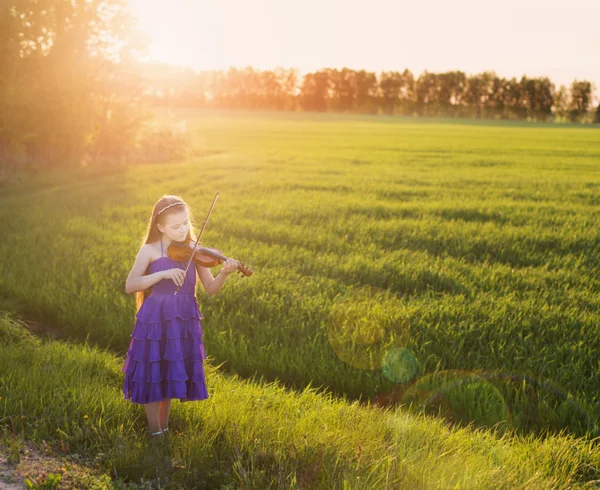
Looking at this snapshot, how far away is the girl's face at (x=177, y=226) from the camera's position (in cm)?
356

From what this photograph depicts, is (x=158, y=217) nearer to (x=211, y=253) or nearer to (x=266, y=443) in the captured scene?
(x=211, y=253)

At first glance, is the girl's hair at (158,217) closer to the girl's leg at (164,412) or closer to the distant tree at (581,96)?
the girl's leg at (164,412)

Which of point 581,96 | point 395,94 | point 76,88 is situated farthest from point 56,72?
point 581,96

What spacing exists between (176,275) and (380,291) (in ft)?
12.5

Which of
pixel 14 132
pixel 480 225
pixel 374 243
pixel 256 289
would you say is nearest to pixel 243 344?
pixel 256 289

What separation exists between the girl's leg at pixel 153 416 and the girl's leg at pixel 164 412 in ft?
0.17

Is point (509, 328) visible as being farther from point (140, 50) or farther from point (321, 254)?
point (140, 50)

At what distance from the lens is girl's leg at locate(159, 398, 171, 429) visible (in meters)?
3.62

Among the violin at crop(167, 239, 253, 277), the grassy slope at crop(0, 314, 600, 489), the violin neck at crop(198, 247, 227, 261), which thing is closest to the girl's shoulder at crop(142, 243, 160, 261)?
the violin at crop(167, 239, 253, 277)

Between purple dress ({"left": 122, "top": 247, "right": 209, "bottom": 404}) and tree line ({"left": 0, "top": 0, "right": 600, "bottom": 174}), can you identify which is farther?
tree line ({"left": 0, "top": 0, "right": 600, "bottom": 174})

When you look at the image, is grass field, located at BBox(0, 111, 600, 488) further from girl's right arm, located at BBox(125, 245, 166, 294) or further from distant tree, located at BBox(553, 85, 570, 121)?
distant tree, located at BBox(553, 85, 570, 121)

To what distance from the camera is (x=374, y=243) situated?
894 centimetres

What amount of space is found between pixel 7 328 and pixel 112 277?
2.10 m

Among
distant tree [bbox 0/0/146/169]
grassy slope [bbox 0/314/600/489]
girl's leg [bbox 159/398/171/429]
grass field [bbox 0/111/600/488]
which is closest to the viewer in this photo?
grassy slope [bbox 0/314/600/489]
